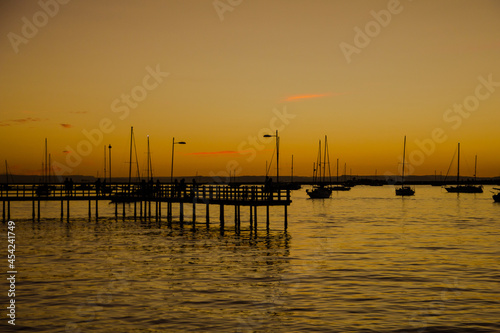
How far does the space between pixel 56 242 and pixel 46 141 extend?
73.2 m

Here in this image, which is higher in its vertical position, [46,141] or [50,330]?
[46,141]

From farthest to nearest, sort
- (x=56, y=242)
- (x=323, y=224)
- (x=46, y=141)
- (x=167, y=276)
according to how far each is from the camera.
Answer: (x=46, y=141), (x=323, y=224), (x=56, y=242), (x=167, y=276)

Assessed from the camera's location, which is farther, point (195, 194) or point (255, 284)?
point (195, 194)

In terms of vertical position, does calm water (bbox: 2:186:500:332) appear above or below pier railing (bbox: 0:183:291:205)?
below

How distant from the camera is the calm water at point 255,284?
19.2 meters

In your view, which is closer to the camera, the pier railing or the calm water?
the calm water

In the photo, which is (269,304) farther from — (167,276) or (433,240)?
(433,240)

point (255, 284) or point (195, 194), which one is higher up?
point (195, 194)

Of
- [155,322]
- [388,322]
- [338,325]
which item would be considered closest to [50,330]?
[155,322]

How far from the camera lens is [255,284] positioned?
25.6 m

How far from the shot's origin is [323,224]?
209 feet

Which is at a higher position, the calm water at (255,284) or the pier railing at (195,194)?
the pier railing at (195,194)

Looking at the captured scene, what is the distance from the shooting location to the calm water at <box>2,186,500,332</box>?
19.2 m

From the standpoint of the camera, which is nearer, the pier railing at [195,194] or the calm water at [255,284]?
the calm water at [255,284]
